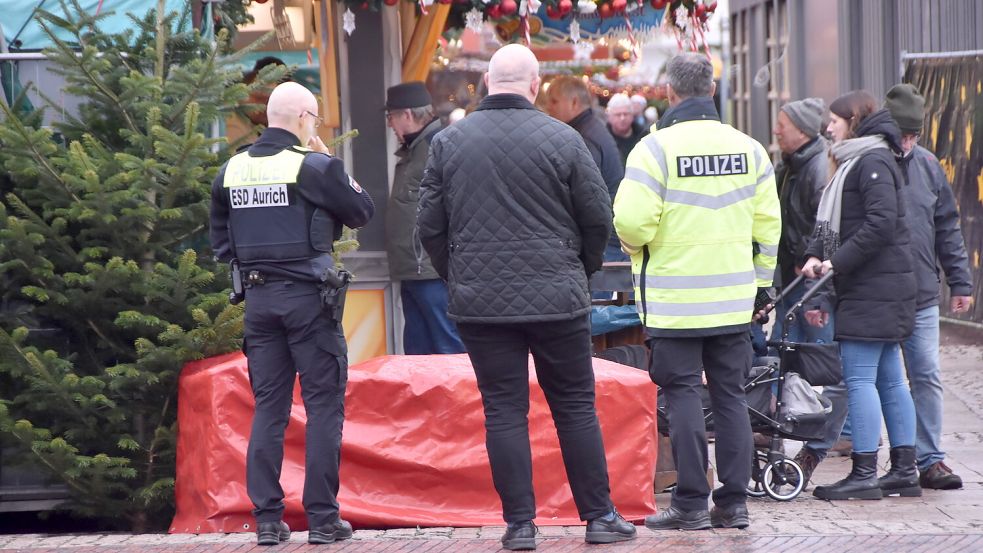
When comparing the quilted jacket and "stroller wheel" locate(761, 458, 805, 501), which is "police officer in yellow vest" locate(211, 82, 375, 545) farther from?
"stroller wheel" locate(761, 458, 805, 501)

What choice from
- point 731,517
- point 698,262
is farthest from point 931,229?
point 731,517

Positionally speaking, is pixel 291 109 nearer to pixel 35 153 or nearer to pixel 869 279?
pixel 35 153

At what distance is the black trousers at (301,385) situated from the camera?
5465 millimetres

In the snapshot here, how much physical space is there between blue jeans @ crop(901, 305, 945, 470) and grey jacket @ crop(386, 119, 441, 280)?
2.76m

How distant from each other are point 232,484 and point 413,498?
31.2 inches

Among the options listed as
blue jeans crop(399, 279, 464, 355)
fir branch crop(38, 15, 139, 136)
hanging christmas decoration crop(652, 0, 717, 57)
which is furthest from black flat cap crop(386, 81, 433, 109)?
fir branch crop(38, 15, 139, 136)

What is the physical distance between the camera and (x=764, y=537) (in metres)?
5.42

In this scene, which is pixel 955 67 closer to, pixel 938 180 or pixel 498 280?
pixel 938 180

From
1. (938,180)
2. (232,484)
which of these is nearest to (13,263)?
(232,484)

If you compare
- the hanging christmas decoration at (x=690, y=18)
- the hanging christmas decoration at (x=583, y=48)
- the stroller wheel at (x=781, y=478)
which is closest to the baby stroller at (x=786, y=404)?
the stroller wheel at (x=781, y=478)

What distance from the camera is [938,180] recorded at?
699cm

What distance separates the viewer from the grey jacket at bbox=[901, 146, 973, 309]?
6.79 metres

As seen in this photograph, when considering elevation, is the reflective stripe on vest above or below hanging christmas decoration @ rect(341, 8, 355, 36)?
below

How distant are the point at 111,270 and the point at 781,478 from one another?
3209 millimetres
